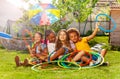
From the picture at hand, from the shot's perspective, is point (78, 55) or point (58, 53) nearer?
point (78, 55)

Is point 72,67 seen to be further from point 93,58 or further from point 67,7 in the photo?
point 67,7

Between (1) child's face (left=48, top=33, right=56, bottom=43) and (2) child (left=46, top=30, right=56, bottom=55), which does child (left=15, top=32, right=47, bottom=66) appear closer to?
(2) child (left=46, top=30, right=56, bottom=55)

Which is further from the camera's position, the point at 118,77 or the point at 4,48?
the point at 4,48

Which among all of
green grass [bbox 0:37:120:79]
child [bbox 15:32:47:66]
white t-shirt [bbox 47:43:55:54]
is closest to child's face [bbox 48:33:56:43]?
white t-shirt [bbox 47:43:55:54]

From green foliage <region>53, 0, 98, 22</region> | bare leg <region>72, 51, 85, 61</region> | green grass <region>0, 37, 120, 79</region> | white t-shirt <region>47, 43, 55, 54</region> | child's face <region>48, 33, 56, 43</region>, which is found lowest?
green grass <region>0, 37, 120, 79</region>

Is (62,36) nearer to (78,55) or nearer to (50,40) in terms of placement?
(50,40)

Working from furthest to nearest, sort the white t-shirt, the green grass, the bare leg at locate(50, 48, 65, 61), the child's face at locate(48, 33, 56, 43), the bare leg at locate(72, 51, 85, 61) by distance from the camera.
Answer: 1. the child's face at locate(48, 33, 56, 43)
2. the white t-shirt
3. the bare leg at locate(50, 48, 65, 61)
4. the bare leg at locate(72, 51, 85, 61)
5. the green grass

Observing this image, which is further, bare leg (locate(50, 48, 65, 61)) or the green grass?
bare leg (locate(50, 48, 65, 61))

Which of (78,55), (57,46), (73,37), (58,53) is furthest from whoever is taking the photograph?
(73,37)

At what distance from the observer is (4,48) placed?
550 inches

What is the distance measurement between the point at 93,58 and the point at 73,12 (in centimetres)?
581

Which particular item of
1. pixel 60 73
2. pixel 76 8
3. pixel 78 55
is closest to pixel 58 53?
pixel 78 55

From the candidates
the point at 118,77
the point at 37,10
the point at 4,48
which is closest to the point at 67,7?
the point at 4,48

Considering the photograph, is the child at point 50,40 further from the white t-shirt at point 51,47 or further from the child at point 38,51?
the child at point 38,51
